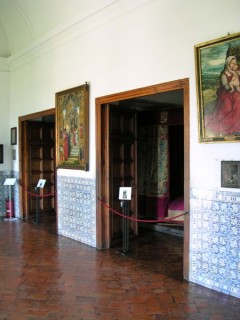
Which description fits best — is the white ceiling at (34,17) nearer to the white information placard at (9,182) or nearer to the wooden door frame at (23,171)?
the wooden door frame at (23,171)

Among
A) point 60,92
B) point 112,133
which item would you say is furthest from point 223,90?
point 60,92

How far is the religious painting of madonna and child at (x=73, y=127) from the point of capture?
654 cm

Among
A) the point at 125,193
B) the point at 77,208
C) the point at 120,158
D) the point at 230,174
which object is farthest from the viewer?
the point at 77,208

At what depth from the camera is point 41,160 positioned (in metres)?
9.55

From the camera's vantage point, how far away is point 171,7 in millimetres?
4809

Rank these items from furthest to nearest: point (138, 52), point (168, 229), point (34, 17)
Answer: point (34, 17)
point (168, 229)
point (138, 52)

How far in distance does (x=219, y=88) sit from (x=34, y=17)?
5.34 meters

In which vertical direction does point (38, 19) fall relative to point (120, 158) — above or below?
above

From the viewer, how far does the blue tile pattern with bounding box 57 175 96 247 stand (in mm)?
6516

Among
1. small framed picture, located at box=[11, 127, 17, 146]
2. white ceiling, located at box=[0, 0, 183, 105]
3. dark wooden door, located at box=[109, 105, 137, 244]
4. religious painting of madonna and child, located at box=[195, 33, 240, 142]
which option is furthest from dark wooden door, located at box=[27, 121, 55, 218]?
religious painting of madonna and child, located at box=[195, 33, 240, 142]

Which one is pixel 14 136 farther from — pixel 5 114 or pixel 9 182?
pixel 9 182

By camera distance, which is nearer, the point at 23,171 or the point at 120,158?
the point at 120,158

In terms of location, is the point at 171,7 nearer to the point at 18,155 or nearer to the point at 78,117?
the point at 78,117

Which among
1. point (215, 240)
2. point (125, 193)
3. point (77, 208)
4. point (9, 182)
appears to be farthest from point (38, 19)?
point (215, 240)
